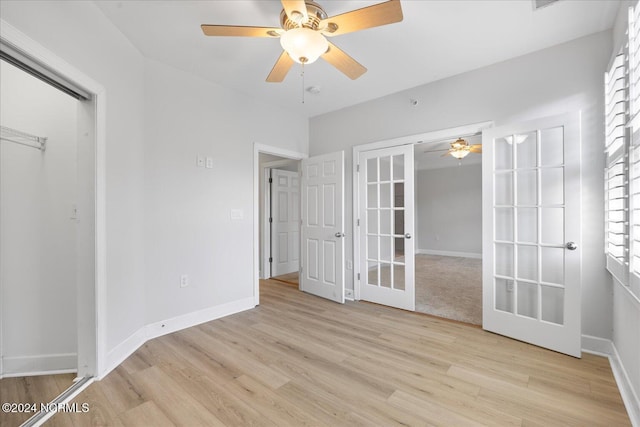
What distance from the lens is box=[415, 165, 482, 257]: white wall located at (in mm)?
Result: 7344

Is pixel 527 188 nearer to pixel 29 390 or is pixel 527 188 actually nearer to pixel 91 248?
pixel 91 248

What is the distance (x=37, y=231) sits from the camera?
7.18ft

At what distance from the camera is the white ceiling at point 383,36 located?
6.60 feet

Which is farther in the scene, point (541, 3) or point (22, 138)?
point (22, 138)

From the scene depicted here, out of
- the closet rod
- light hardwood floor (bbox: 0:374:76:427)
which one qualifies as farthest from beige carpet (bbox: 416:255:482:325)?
the closet rod

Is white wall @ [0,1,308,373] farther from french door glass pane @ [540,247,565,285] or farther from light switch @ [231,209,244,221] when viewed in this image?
french door glass pane @ [540,247,565,285]

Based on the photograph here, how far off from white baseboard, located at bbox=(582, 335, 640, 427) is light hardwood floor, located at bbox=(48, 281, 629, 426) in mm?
42

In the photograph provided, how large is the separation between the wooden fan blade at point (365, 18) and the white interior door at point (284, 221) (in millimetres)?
3553

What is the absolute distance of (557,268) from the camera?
2.41m

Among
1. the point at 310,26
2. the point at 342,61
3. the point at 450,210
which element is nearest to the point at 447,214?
the point at 450,210

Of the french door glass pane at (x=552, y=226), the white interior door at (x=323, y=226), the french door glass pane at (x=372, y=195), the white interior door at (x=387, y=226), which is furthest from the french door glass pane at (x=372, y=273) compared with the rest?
the french door glass pane at (x=552, y=226)

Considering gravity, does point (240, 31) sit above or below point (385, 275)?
above

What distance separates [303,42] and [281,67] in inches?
21.9

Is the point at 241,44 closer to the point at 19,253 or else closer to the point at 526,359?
the point at 19,253
